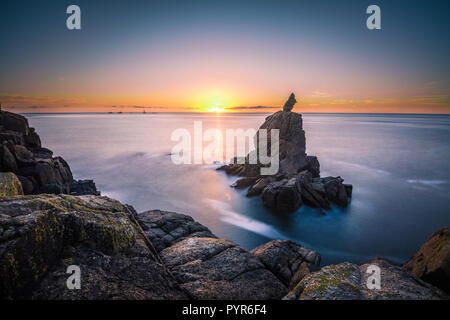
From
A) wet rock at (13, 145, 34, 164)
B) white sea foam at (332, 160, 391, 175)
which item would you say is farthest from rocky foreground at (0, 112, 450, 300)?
white sea foam at (332, 160, 391, 175)

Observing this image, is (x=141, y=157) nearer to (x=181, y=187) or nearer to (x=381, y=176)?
(x=181, y=187)

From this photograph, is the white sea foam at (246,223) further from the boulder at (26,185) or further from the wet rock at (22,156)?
the wet rock at (22,156)

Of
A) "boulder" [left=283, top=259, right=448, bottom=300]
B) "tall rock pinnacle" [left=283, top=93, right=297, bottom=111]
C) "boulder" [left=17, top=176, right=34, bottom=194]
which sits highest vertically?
"tall rock pinnacle" [left=283, top=93, right=297, bottom=111]

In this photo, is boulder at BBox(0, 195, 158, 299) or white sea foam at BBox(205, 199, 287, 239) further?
white sea foam at BBox(205, 199, 287, 239)

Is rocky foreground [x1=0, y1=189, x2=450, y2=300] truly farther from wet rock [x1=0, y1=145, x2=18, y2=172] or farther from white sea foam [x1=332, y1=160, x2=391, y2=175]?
white sea foam [x1=332, y1=160, x2=391, y2=175]

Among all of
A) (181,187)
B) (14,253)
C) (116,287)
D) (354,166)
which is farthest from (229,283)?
(354,166)

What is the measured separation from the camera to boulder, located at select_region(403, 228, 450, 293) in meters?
7.30

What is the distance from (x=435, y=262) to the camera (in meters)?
7.80

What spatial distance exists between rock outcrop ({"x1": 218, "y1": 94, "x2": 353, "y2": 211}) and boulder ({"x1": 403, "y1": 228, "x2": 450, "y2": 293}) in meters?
17.3

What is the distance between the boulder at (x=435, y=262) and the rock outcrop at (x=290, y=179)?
17.3m

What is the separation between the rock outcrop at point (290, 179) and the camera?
1078 inches

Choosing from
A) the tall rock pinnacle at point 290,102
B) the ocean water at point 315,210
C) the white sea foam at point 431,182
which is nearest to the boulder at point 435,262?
the ocean water at point 315,210

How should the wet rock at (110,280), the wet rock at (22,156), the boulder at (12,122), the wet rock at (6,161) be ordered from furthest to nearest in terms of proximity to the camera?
the boulder at (12,122) < the wet rock at (22,156) < the wet rock at (6,161) < the wet rock at (110,280)
